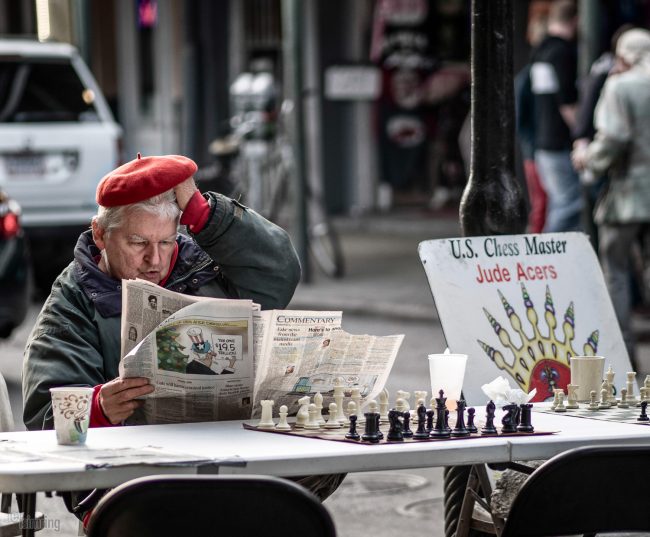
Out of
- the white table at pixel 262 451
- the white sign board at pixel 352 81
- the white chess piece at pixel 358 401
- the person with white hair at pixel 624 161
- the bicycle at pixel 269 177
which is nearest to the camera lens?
the white table at pixel 262 451

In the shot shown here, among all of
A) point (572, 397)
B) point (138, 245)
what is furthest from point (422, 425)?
point (138, 245)

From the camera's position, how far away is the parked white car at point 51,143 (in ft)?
42.7

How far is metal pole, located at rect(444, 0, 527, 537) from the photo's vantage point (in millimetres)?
5359

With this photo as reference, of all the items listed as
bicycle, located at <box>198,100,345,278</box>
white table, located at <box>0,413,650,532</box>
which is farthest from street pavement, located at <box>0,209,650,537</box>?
white table, located at <box>0,413,650,532</box>

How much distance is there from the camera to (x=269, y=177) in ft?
52.6

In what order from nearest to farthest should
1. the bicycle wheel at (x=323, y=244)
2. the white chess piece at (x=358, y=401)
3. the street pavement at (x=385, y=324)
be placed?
the white chess piece at (x=358, y=401)
the street pavement at (x=385, y=324)
the bicycle wheel at (x=323, y=244)

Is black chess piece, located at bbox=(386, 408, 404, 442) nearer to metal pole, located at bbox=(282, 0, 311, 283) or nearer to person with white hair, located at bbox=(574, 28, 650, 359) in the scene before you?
person with white hair, located at bbox=(574, 28, 650, 359)

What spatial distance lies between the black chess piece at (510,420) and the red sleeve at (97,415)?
0.96 meters

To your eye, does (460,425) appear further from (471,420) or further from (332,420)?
(332,420)

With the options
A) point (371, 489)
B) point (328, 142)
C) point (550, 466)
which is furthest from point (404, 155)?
point (550, 466)

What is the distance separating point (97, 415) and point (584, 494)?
1.23 meters

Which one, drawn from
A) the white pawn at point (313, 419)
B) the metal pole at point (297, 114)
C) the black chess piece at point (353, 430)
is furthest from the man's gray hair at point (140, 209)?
the metal pole at point (297, 114)

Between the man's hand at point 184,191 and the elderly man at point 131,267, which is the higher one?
the man's hand at point 184,191

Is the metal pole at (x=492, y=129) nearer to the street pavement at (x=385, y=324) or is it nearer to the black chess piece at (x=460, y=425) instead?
the street pavement at (x=385, y=324)
